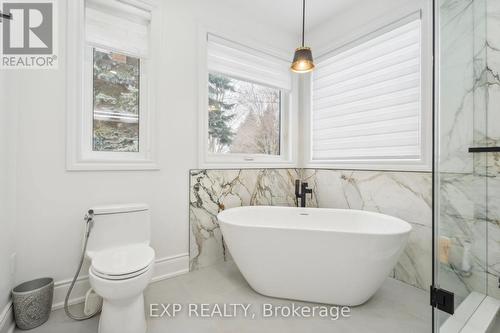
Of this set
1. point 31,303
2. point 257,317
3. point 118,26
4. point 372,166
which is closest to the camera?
point 31,303

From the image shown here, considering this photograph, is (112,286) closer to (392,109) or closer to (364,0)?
(392,109)

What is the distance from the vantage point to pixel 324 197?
2725mm

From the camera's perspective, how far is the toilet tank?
1.66 m

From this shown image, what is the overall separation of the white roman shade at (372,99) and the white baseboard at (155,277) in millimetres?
1907

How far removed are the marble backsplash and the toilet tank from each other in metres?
0.49

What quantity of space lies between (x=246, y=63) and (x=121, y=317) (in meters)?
2.52

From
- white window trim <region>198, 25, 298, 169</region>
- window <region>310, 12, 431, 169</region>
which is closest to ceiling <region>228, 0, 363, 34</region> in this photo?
white window trim <region>198, 25, 298, 169</region>

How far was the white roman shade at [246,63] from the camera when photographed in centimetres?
245

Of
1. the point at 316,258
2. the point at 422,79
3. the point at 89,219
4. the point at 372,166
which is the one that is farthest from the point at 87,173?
the point at 422,79

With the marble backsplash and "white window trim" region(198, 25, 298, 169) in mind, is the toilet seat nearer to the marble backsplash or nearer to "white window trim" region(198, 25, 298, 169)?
the marble backsplash

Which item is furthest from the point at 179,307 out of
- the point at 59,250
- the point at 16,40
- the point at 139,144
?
the point at 16,40

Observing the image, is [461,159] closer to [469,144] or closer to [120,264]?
[469,144]

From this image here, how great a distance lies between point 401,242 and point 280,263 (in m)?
0.80

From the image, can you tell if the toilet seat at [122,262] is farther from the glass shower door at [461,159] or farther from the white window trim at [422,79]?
the white window trim at [422,79]
